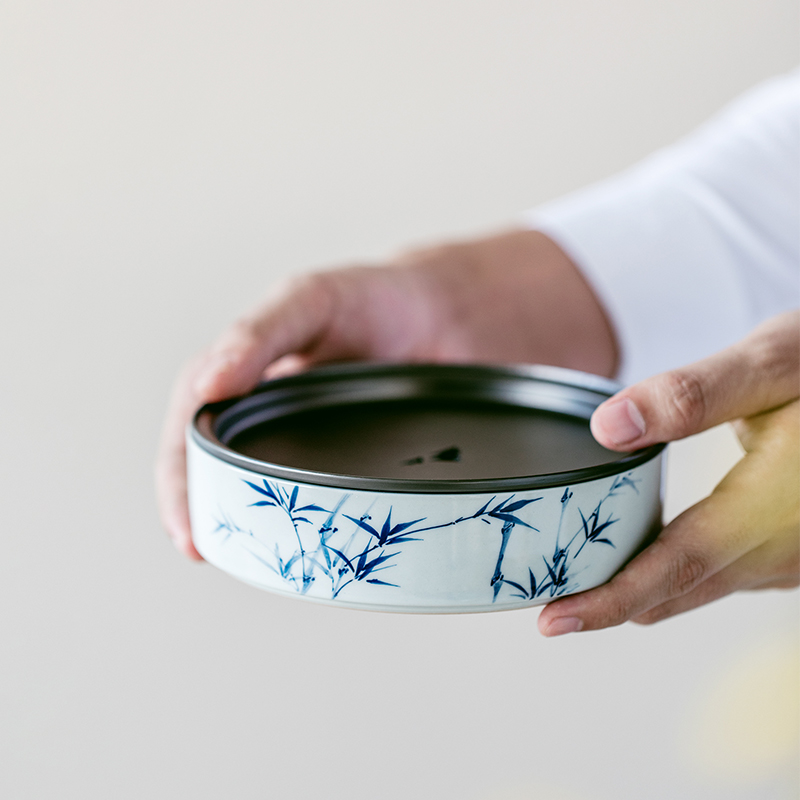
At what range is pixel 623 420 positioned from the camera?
17.1 inches

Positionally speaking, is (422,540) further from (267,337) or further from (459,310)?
(459,310)

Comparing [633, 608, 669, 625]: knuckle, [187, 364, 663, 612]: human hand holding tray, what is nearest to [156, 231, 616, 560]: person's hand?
[187, 364, 663, 612]: human hand holding tray

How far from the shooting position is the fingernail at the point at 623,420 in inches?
17.1

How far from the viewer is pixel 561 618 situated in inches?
16.4

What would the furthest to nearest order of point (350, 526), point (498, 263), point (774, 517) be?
point (498, 263) → point (774, 517) → point (350, 526)

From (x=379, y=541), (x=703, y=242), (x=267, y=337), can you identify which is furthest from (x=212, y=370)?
(x=703, y=242)

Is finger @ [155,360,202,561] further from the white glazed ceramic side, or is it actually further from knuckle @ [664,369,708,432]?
knuckle @ [664,369,708,432]

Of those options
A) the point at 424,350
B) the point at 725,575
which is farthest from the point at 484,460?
the point at 424,350

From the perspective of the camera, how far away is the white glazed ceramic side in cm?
37

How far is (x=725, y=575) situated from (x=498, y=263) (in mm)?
387

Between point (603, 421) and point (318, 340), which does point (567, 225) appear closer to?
point (318, 340)

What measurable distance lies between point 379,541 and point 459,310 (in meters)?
0.44

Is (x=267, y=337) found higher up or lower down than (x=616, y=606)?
higher up

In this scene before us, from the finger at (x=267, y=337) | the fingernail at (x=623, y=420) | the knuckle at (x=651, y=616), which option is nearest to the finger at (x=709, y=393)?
the fingernail at (x=623, y=420)
